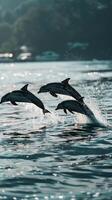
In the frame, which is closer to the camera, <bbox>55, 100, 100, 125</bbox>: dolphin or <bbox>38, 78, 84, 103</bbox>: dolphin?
<bbox>55, 100, 100, 125</bbox>: dolphin

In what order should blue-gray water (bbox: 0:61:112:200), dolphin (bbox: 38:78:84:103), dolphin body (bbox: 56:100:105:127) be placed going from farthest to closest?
dolphin (bbox: 38:78:84:103) → dolphin body (bbox: 56:100:105:127) → blue-gray water (bbox: 0:61:112:200)

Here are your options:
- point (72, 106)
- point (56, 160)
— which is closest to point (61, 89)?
point (72, 106)

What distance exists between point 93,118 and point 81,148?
8.61 meters

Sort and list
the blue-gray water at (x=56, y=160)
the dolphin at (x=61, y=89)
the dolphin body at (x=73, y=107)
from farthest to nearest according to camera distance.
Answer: the dolphin at (x=61, y=89)
the dolphin body at (x=73, y=107)
the blue-gray water at (x=56, y=160)

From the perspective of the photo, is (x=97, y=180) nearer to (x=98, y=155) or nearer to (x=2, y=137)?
(x=98, y=155)

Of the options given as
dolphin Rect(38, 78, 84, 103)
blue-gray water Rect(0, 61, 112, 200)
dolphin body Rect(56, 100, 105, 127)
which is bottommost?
blue-gray water Rect(0, 61, 112, 200)

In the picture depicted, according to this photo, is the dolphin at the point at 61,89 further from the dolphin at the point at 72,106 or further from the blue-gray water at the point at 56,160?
the blue-gray water at the point at 56,160

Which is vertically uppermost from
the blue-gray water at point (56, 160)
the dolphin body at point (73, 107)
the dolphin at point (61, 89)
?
the dolphin at point (61, 89)

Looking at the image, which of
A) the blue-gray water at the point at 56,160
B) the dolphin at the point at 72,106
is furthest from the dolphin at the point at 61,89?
the blue-gray water at the point at 56,160

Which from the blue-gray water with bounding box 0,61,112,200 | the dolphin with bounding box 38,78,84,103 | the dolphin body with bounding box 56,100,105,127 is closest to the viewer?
the blue-gray water with bounding box 0,61,112,200

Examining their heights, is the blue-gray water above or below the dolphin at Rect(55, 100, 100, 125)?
below

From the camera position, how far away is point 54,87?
100 feet

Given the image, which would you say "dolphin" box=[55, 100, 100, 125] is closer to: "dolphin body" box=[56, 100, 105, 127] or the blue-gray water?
"dolphin body" box=[56, 100, 105, 127]

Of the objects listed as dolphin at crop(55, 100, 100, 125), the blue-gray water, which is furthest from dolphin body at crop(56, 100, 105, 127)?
the blue-gray water
